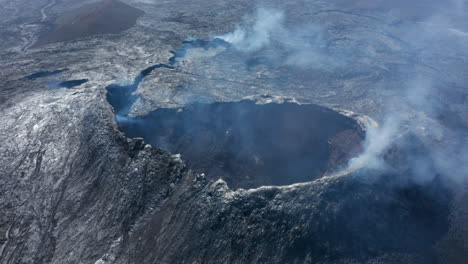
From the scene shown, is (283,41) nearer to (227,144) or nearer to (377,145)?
(227,144)

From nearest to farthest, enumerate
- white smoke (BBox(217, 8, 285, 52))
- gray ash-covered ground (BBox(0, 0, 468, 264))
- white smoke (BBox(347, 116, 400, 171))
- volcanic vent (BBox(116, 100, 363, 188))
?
gray ash-covered ground (BBox(0, 0, 468, 264)) < white smoke (BBox(347, 116, 400, 171)) < volcanic vent (BBox(116, 100, 363, 188)) < white smoke (BBox(217, 8, 285, 52))

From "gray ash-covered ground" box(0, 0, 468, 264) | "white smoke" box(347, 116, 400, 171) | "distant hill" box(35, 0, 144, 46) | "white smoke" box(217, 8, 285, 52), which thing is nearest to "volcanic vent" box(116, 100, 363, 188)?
"gray ash-covered ground" box(0, 0, 468, 264)

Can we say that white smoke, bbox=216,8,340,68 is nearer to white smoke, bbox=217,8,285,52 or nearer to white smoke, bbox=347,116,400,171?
white smoke, bbox=217,8,285,52

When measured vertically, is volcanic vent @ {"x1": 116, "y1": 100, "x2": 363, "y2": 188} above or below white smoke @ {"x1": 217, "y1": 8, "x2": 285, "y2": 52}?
below

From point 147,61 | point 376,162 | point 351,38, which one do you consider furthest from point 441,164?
point 147,61

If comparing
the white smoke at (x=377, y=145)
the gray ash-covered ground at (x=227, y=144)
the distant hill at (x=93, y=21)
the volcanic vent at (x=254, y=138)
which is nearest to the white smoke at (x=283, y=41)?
the gray ash-covered ground at (x=227, y=144)
